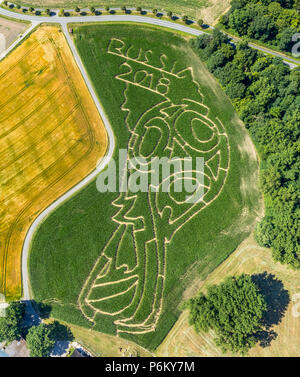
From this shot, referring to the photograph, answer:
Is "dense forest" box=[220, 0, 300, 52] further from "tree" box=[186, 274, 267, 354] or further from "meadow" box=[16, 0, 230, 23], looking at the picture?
"tree" box=[186, 274, 267, 354]

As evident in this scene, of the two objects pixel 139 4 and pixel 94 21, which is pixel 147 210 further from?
pixel 139 4

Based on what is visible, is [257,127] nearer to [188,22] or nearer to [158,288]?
[188,22]

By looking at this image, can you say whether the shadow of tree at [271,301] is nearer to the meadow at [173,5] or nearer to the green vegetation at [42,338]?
the green vegetation at [42,338]

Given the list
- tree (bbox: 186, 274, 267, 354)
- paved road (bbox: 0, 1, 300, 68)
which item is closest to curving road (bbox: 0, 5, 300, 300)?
paved road (bbox: 0, 1, 300, 68)

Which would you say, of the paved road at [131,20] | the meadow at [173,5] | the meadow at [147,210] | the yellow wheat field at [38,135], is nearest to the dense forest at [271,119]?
the meadow at [147,210]

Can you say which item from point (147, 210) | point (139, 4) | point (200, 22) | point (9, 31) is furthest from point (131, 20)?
point (147, 210)
